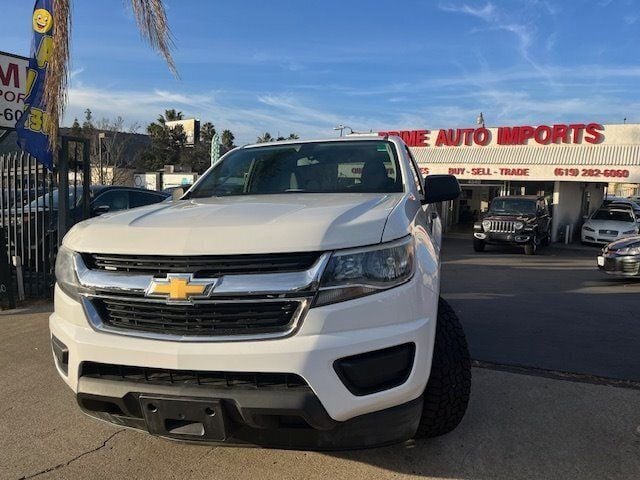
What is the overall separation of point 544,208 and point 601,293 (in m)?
10.7

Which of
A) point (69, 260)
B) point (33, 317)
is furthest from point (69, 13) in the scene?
point (69, 260)

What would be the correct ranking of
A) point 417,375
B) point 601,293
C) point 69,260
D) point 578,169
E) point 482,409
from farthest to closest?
point 578,169 → point 601,293 → point 482,409 → point 69,260 → point 417,375

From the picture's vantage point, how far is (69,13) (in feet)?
22.1

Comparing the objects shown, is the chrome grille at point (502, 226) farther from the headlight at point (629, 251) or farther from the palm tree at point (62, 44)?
the palm tree at point (62, 44)

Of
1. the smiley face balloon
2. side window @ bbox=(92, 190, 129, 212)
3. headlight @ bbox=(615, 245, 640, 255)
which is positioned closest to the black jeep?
headlight @ bbox=(615, 245, 640, 255)

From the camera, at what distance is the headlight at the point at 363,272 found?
2271mm

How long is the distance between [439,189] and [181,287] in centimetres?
204

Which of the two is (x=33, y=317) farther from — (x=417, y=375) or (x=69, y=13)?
(x=417, y=375)

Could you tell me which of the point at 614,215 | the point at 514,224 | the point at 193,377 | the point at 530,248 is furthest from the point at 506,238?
the point at 193,377

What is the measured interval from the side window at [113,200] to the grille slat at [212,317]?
7.29m

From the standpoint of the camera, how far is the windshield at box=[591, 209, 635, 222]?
2068cm

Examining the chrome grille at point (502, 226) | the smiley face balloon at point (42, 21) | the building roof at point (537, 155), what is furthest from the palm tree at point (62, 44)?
the building roof at point (537, 155)

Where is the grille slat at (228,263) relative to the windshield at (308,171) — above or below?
below

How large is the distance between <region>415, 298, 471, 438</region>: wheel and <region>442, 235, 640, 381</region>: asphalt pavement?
213 centimetres
